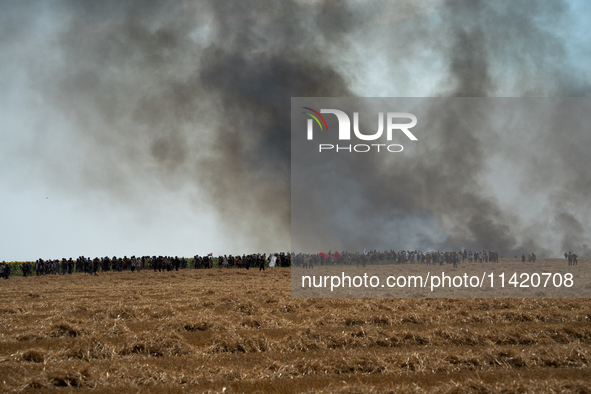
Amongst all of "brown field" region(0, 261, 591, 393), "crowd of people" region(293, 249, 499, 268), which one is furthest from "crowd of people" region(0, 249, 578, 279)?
"brown field" region(0, 261, 591, 393)

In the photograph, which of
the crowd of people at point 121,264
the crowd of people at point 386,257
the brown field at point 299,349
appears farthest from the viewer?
the crowd of people at point 386,257

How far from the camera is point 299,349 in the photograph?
33.9 ft

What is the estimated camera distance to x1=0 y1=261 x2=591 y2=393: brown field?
25.7ft

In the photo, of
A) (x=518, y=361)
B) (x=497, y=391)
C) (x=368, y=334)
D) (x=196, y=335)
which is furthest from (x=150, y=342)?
(x=518, y=361)

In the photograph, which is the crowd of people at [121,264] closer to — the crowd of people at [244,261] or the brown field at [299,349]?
the crowd of people at [244,261]

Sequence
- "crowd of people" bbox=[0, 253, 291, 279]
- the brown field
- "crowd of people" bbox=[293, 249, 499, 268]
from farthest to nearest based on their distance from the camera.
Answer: "crowd of people" bbox=[293, 249, 499, 268]
"crowd of people" bbox=[0, 253, 291, 279]
the brown field

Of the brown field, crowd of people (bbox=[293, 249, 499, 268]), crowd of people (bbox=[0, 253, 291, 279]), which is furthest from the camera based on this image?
crowd of people (bbox=[293, 249, 499, 268])

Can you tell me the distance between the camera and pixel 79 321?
13.2 metres

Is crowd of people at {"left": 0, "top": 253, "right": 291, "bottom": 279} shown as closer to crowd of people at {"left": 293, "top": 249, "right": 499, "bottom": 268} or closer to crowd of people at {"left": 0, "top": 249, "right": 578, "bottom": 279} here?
crowd of people at {"left": 0, "top": 249, "right": 578, "bottom": 279}

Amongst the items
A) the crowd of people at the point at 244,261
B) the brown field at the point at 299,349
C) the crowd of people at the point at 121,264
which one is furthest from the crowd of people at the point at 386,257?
the brown field at the point at 299,349

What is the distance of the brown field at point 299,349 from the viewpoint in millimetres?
7824

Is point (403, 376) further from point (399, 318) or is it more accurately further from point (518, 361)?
→ point (399, 318)

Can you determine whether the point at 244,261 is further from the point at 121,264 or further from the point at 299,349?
the point at 299,349

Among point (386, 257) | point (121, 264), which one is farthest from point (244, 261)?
point (386, 257)
